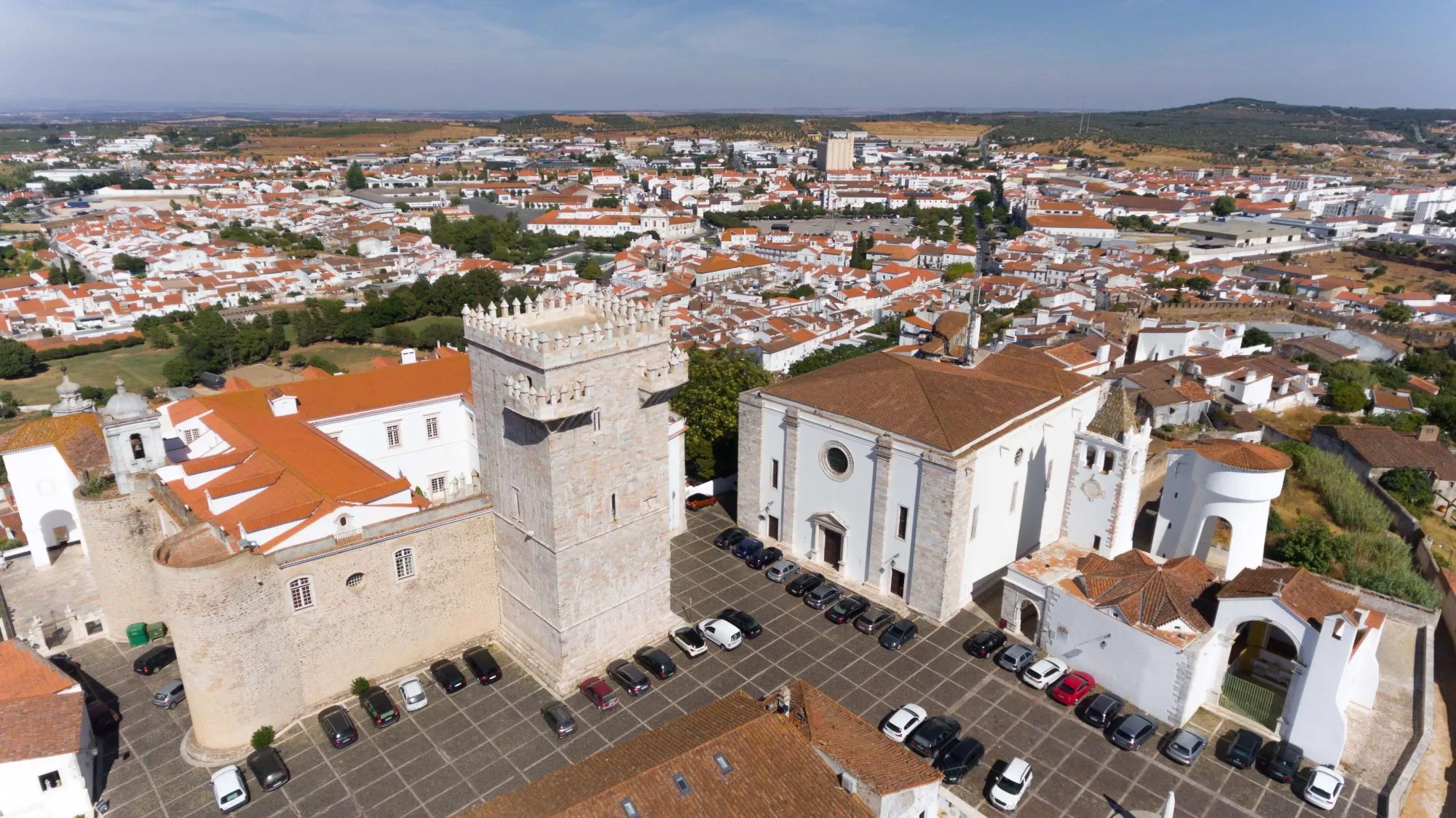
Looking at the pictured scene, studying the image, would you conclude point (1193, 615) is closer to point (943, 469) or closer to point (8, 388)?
point (943, 469)

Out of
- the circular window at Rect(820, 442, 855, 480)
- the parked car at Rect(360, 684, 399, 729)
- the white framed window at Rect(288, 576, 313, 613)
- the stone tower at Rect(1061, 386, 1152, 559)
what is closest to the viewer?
the white framed window at Rect(288, 576, 313, 613)

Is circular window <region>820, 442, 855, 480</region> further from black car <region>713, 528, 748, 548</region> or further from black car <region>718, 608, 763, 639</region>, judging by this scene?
black car <region>718, 608, 763, 639</region>

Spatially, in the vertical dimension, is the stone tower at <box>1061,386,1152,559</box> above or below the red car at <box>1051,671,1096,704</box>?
above

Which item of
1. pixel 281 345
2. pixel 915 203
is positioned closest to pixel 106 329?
pixel 281 345

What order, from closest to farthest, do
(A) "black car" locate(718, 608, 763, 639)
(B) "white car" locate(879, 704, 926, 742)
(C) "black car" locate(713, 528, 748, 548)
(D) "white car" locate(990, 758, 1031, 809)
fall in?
(D) "white car" locate(990, 758, 1031, 809) → (B) "white car" locate(879, 704, 926, 742) → (A) "black car" locate(718, 608, 763, 639) → (C) "black car" locate(713, 528, 748, 548)

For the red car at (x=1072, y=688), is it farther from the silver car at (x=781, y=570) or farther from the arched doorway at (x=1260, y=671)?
the silver car at (x=781, y=570)

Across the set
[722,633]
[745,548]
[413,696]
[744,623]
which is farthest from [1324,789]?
[413,696]

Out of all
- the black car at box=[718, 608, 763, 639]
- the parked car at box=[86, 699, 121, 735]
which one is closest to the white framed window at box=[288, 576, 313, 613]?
the parked car at box=[86, 699, 121, 735]

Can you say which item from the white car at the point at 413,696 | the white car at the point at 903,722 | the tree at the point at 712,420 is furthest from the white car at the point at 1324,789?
the white car at the point at 413,696
